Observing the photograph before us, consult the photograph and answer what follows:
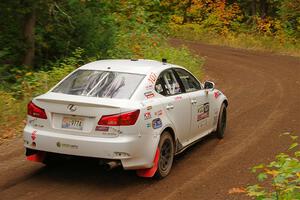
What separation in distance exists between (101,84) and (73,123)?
2.72ft

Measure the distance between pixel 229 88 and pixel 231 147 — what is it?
7448 millimetres

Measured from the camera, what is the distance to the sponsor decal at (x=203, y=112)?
8641 millimetres

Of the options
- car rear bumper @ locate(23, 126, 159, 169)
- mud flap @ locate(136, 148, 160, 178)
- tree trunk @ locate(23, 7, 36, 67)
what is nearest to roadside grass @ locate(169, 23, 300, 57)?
tree trunk @ locate(23, 7, 36, 67)

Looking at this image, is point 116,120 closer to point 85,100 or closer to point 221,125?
point 85,100

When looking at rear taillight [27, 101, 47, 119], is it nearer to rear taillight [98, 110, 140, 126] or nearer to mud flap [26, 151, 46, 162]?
mud flap [26, 151, 46, 162]

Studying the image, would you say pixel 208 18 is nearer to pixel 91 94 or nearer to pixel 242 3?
pixel 242 3

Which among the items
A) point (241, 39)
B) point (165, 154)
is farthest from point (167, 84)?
point (241, 39)

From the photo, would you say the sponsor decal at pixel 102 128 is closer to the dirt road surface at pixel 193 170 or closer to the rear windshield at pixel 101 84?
the rear windshield at pixel 101 84

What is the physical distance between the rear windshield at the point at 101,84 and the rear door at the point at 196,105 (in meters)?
1.25

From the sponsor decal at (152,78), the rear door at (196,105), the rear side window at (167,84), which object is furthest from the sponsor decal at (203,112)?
the sponsor decal at (152,78)

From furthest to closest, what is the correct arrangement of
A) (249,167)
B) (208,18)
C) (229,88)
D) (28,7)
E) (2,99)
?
(208,18), (229,88), (28,7), (2,99), (249,167)

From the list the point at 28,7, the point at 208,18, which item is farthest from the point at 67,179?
the point at 208,18

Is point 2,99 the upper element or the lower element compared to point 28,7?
lower

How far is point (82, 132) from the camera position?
21.7ft
